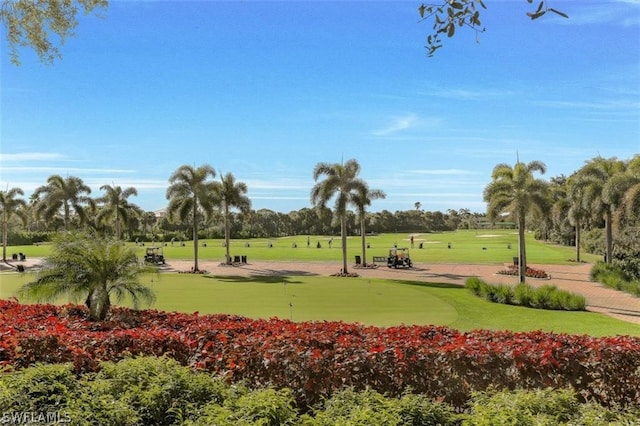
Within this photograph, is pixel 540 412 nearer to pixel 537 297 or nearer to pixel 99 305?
pixel 99 305

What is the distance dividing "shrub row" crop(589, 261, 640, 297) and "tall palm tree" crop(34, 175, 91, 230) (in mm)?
45476

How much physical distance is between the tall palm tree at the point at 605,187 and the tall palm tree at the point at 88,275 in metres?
29.0

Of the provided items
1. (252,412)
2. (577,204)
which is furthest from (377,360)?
(577,204)

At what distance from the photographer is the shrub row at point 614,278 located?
2326cm

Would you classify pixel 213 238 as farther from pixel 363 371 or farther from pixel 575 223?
pixel 363 371

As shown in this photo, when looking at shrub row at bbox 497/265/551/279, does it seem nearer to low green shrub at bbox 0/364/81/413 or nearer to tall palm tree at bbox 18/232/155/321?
tall palm tree at bbox 18/232/155/321

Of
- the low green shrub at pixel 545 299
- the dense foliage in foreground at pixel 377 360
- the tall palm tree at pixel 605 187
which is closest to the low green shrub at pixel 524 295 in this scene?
the low green shrub at pixel 545 299

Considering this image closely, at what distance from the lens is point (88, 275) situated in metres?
12.0

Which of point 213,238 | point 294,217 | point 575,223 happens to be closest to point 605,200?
point 575,223

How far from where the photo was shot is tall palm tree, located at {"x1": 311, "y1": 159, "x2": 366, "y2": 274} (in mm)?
36781

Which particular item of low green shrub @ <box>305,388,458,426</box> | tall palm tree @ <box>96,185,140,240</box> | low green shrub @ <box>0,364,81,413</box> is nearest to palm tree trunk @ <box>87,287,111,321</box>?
low green shrub @ <box>0,364,81,413</box>

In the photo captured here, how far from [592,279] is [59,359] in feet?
99.4

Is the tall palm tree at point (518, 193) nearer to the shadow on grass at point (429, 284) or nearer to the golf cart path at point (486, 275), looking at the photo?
the golf cart path at point (486, 275)

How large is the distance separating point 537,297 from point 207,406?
17.9 meters
